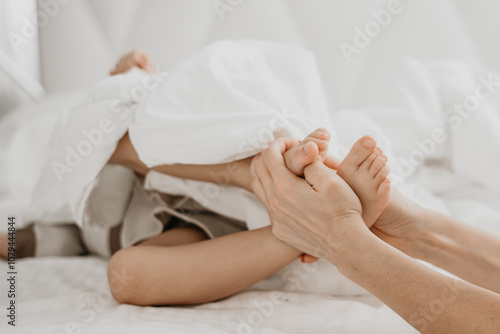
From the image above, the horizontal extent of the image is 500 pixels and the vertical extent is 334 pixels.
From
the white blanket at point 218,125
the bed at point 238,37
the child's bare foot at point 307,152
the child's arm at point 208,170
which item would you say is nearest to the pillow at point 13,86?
the bed at point 238,37

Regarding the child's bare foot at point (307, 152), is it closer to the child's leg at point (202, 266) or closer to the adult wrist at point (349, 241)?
the child's leg at point (202, 266)

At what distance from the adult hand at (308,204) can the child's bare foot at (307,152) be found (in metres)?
0.01

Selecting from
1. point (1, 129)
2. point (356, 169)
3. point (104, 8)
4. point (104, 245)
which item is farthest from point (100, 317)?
point (104, 8)

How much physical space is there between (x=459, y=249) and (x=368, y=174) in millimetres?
214

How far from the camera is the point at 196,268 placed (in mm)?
A: 776

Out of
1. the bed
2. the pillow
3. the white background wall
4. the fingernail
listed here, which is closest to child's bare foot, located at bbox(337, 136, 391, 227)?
the fingernail

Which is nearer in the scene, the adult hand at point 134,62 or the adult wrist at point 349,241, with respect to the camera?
the adult wrist at point 349,241

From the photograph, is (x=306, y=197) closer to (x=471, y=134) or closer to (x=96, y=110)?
(x=96, y=110)

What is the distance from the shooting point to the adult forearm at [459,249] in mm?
780

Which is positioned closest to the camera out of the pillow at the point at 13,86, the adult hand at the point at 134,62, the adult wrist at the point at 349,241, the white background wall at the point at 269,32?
the adult wrist at the point at 349,241

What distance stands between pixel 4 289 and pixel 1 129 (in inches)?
25.5

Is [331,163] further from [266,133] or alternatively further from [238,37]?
[238,37]

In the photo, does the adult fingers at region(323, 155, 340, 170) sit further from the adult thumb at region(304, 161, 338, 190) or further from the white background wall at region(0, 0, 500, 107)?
the white background wall at region(0, 0, 500, 107)

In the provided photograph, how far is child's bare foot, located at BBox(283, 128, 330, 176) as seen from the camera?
0.73m
